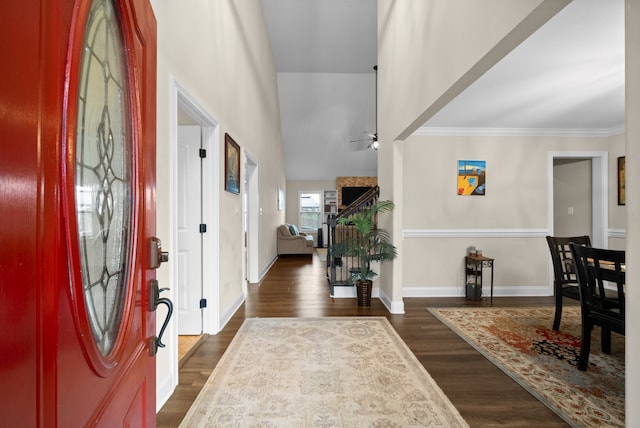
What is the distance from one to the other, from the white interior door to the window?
8.65m

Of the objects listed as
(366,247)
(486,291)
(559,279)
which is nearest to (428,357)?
(559,279)

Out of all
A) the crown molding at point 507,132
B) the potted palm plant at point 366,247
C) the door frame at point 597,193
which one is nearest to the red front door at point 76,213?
the potted palm plant at point 366,247

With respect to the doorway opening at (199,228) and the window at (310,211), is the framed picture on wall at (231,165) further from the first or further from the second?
the window at (310,211)

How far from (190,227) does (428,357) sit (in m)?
2.38

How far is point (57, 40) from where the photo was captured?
0.50 m

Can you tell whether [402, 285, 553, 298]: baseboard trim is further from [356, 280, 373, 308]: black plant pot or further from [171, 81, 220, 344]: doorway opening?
[171, 81, 220, 344]: doorway opening

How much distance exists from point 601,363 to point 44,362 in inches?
134

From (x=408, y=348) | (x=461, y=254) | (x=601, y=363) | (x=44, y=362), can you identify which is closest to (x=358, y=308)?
(x=408, y=348)

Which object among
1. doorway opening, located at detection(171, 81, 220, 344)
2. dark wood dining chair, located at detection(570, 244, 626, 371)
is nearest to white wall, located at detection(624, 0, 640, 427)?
dark wood dining chair, located at detection(570, 244, 626, 371)

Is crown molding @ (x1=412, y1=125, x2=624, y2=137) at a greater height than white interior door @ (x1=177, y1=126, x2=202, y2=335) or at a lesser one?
greater

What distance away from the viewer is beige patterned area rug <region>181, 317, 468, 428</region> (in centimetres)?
184

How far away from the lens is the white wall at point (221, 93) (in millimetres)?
2049

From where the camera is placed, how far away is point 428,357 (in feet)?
8.57

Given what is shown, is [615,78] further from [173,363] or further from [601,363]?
[173,363]
